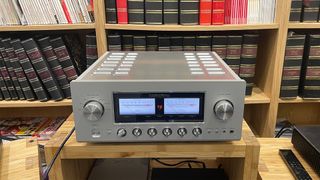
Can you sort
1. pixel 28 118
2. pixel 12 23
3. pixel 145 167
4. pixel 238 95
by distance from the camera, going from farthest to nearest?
1. pixel 28 118
2. pixel 12 23
3. pixel 145 167
4. pixel 238 95

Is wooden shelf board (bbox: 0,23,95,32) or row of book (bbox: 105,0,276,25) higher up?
row of book (bbox: 105,0,276,25)

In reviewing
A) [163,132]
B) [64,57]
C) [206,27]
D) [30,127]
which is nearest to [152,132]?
[163,132]

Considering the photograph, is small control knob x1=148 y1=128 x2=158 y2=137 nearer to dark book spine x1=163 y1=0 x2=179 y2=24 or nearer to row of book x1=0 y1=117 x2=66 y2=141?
dark book spine x1=163 y1=0 x2=179 y2=24

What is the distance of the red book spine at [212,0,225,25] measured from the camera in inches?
39.6

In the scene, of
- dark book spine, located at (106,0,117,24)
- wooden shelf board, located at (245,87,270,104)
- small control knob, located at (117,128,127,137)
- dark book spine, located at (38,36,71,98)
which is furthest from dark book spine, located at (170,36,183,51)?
small control knob, located at (117,128,127,137)

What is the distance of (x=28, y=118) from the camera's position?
1.35 metres

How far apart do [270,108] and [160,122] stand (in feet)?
2.12

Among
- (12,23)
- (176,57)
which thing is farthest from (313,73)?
(12,23)

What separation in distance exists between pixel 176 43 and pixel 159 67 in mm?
404

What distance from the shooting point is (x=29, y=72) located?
108 centimetres

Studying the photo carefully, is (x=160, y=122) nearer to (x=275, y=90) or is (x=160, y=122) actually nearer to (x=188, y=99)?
(x=188, y=99)

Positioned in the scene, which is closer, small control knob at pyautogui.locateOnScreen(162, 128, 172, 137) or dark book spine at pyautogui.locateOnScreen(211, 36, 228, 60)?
small control knob at pyautogui.locateOnScreen(162, 128, 172, 137)

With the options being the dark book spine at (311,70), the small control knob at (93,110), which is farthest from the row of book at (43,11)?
the dark book spine at (311,70)

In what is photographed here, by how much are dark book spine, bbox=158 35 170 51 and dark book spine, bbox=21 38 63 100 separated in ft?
1.42
